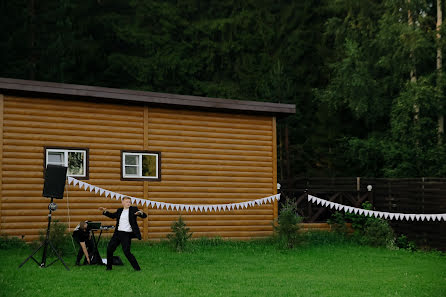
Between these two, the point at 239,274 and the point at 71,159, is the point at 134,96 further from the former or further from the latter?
the point at 239,274

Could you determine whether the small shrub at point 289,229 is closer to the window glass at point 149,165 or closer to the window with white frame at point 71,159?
the window glass at point 149,165

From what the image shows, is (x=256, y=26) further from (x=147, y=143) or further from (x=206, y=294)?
(x=206, y=294)

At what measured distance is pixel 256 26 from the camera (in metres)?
32.0

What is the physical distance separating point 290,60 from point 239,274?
22012 mm

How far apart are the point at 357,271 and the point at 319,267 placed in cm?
82

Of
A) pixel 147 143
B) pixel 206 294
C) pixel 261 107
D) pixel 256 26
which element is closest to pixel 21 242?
pixel 147 143

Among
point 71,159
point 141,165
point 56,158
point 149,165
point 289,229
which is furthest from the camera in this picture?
point 149,165

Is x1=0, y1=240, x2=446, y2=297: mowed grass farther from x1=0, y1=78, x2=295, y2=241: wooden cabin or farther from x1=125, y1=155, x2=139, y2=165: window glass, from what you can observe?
x1=125, y1=155, x2=139, y2=165: window glass

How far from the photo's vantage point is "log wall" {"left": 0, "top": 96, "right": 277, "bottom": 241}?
13.6 metres

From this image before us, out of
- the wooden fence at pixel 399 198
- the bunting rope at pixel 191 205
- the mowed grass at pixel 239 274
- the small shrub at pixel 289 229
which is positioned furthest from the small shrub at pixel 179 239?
the wooden fence at pixel 399 198

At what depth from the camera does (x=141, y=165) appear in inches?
592

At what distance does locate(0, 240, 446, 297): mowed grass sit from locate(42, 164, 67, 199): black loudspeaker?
1.39 metres

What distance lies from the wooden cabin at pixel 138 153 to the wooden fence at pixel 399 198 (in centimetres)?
186

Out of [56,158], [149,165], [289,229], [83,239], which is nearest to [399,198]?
[289,229]
